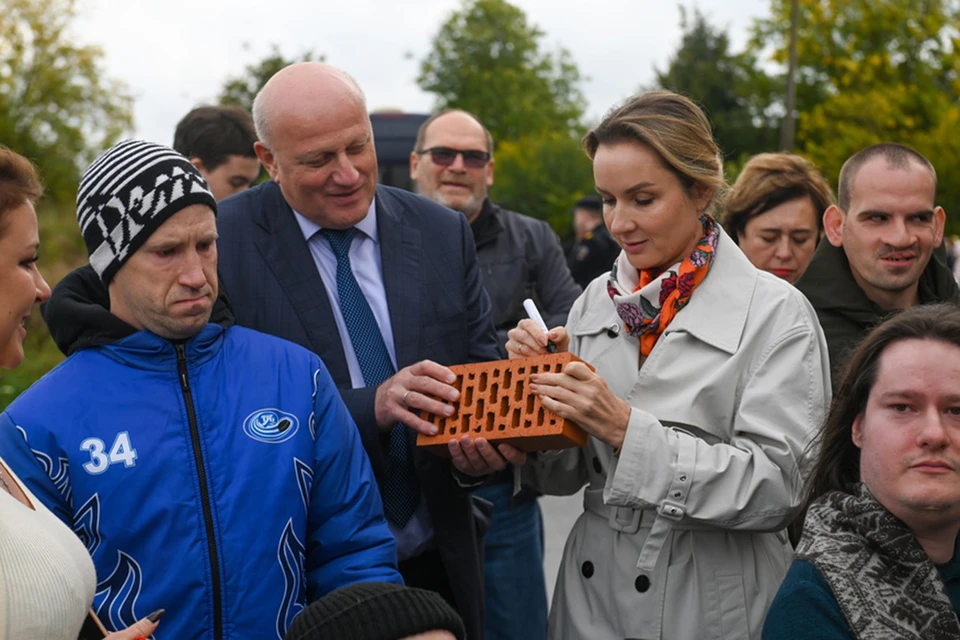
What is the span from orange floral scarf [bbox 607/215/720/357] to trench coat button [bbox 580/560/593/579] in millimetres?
612

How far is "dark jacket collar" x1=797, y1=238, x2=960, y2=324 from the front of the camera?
12.9 ft

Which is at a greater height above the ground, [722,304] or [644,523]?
[722,304]

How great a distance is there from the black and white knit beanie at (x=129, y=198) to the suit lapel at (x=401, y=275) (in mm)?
752

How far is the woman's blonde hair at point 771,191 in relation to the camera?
4.89 metres

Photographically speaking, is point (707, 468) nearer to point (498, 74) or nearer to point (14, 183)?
point (14, 183)

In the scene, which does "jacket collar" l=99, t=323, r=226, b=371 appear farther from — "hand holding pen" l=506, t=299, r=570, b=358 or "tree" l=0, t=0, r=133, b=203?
"tree" l=0, t=0, r=133, b=203

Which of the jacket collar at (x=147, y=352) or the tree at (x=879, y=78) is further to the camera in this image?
the tree at (x=879, y=78)

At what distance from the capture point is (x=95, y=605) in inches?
106

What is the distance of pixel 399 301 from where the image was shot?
138 inches

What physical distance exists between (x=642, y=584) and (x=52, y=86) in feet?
113

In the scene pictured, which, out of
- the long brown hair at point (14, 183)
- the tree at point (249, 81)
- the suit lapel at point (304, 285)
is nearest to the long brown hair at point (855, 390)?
the suit lapel at point (304, 285)

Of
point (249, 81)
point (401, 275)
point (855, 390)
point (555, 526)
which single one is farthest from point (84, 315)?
point (249, 81)

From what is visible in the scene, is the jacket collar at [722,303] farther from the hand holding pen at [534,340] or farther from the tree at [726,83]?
the tree at [726,83]

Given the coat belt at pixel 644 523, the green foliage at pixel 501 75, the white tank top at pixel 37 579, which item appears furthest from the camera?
the green foliage at pixel 501 75
